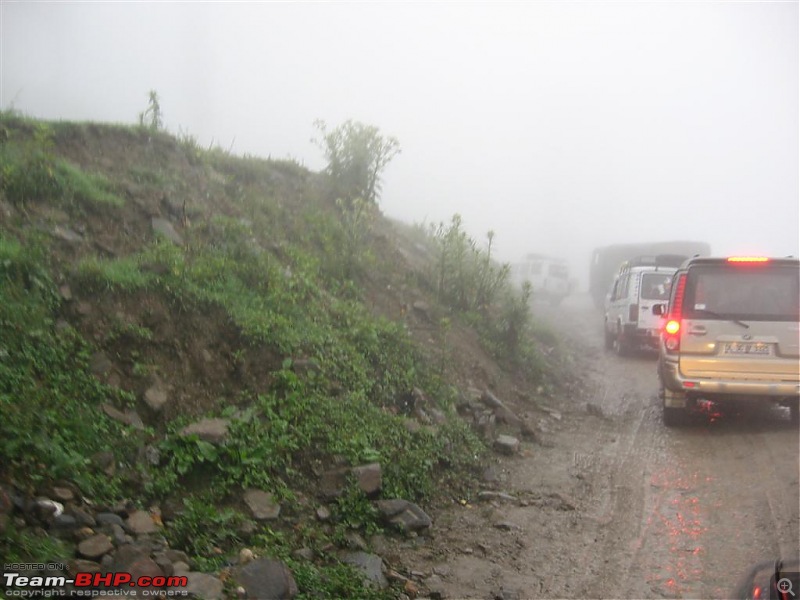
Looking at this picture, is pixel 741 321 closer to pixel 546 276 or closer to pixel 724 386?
pixel 724 386

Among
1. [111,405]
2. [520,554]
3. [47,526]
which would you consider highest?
[111,405]

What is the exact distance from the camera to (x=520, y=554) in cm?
539

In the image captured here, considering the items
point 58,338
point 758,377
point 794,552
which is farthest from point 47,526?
point 758,377

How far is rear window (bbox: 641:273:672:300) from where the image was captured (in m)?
15.6

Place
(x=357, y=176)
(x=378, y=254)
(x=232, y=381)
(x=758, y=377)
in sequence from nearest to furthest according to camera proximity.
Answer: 1. (x=232, y=381)
2. (x=758, y=377)
3. (x=378, y=254)
4. (x=357, y=176)

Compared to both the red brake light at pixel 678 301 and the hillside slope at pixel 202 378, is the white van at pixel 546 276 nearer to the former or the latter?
the hillside slope at pixel 202 378

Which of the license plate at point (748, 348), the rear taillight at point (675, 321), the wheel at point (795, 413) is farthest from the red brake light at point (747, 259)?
the wheel at point (795, 413)

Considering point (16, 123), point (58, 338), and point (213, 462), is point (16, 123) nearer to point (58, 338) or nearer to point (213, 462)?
point (58, 338)

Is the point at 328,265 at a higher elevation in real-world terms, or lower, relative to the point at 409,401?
higher

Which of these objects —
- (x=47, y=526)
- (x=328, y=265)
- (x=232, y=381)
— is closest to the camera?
(x=47, y=526)

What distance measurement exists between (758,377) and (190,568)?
22.5ft

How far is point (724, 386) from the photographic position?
8.38m

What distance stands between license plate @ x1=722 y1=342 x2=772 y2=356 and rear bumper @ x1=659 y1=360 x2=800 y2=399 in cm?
32

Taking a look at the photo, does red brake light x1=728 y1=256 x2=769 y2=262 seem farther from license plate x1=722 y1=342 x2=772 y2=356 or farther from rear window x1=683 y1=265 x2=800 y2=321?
license plate x1=722 y1=342 x2=772 y2=356
